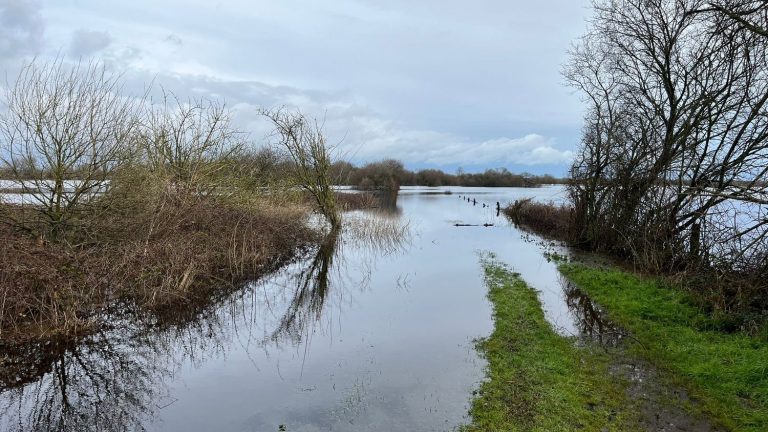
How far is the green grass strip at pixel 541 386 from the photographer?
5.33 metres

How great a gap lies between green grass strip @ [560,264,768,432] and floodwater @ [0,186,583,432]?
4.29ft

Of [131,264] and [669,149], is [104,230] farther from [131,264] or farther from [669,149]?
[669,149]

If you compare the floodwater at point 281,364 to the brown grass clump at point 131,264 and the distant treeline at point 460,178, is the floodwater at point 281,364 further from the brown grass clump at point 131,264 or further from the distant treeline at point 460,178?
the distant treeline at point 460,178

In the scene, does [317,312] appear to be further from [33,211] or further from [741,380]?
[741,380]

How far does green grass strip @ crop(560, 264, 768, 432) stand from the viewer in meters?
5.61

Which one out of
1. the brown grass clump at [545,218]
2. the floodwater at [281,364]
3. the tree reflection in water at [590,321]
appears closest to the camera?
the floodwater at [281,364]

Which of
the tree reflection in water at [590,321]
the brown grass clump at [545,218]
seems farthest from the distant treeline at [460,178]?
the tree reflection in water at [590,321]

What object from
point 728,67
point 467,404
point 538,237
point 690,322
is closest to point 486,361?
point 467,404

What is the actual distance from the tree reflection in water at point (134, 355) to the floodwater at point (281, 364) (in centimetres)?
2

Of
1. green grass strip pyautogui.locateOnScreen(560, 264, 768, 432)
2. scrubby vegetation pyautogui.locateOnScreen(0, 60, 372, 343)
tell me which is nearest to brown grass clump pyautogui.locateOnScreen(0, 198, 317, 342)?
scrubby vegetation pyautogui.locateOnScreen(0, 60, 372, 343)

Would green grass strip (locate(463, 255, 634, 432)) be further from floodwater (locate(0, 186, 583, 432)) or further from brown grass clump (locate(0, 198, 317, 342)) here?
brown grass clump (locate(0, 198, 317, 342))

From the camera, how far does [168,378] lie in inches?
275

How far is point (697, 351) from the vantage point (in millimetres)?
7160

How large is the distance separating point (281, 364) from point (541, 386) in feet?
13.2
